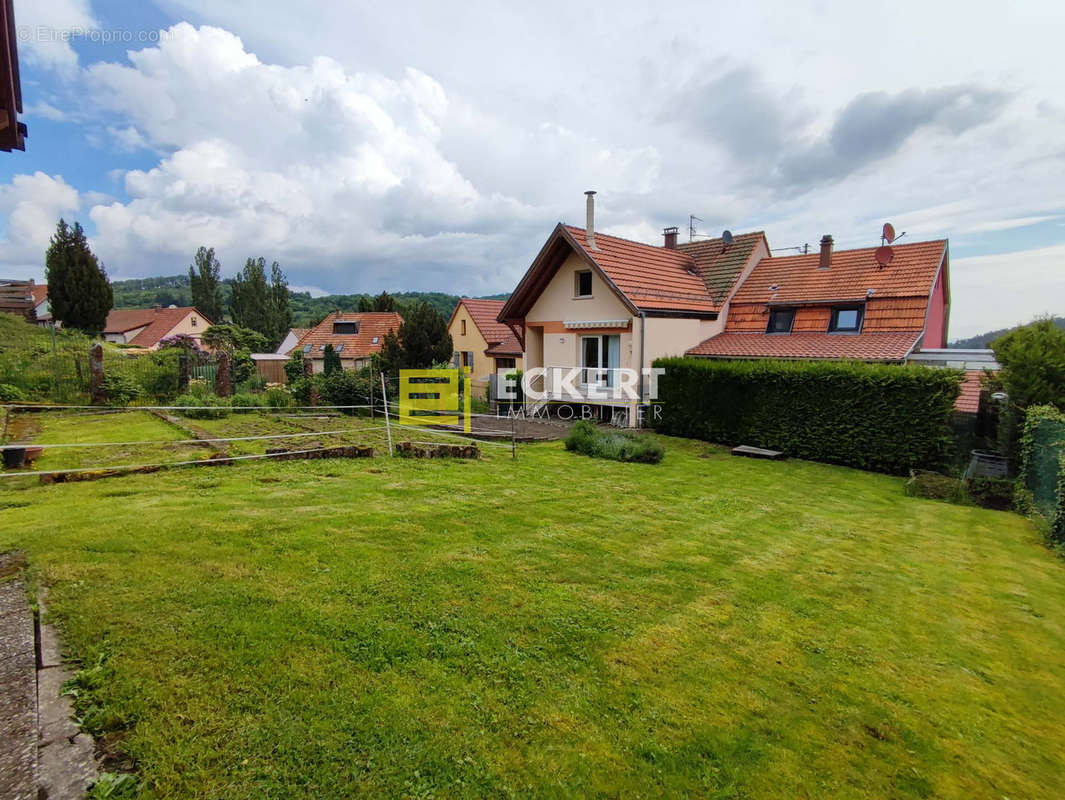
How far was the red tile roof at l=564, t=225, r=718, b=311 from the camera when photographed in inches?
681

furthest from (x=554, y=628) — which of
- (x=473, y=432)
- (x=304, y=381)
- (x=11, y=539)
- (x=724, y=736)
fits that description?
(x=304, y=381)

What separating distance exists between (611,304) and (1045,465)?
11.6m

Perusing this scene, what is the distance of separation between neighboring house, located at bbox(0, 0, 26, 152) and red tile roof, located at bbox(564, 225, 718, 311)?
565 inches

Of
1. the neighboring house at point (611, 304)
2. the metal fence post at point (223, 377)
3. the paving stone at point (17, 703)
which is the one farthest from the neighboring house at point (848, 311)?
the paving stone at point (17, 703)

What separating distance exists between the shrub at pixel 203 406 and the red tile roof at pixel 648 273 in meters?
12.4

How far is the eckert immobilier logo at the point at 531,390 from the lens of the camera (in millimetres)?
16984

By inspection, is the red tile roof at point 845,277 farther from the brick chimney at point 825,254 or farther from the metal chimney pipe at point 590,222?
the metal chimney pipe at point 590,222

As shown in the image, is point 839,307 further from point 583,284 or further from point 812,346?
point 583,284

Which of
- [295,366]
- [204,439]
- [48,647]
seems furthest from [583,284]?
[48,647]

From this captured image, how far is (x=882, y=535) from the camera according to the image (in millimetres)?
7516

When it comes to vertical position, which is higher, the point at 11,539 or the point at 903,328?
the point at 903,328

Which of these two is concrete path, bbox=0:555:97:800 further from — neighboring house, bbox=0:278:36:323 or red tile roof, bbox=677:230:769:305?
red tile roof, bbox=677:230:769:305

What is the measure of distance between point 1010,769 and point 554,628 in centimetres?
293

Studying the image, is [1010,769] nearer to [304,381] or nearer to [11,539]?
[11,539]
